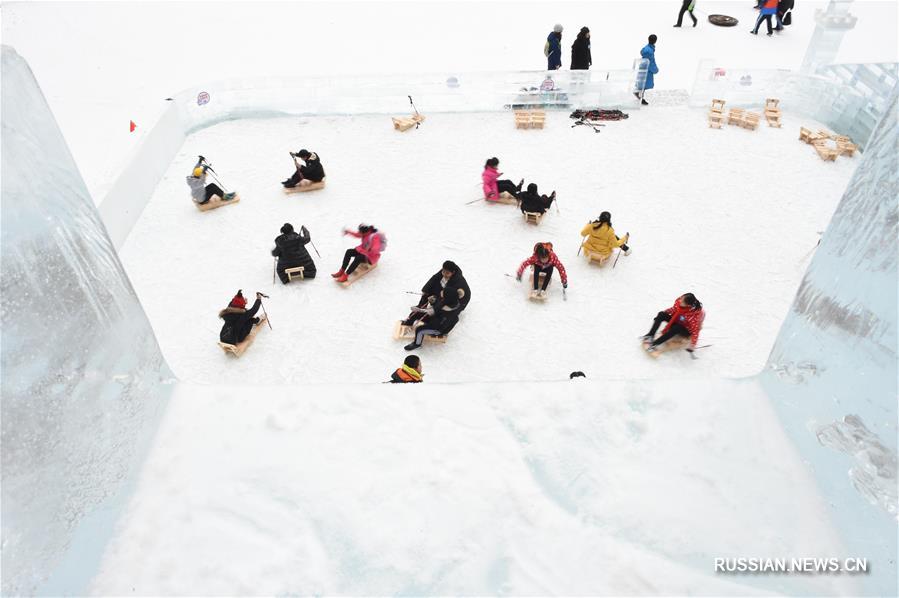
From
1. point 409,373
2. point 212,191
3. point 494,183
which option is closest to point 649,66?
point 494,183

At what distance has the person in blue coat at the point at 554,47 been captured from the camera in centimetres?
1088

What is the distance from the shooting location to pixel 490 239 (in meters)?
7.73

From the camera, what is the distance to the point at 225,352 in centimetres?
604

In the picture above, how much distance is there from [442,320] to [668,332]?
89.9 inches

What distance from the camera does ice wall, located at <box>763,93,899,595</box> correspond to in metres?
1.87

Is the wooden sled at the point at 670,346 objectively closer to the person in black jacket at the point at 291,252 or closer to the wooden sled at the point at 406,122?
the person in black jacket at the point at 291,252

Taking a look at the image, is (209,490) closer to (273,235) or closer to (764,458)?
(764,458)

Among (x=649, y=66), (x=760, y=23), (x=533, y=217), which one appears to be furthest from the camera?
(x=760, y=23)

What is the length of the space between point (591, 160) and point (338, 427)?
819cm

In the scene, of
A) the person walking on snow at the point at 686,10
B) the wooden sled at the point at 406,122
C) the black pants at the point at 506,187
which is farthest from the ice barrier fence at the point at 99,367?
the person walking on snow at the point at 686,10

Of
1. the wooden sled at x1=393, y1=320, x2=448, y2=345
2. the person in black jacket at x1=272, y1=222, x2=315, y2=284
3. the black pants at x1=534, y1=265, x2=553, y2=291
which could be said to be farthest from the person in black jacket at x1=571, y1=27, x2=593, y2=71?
the wooden sled at x1=393, y1=320, x2=448, y2=345

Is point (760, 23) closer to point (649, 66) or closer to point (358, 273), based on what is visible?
Answer: point (649, 66)

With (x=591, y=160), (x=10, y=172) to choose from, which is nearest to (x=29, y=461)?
(x=10, y=172)

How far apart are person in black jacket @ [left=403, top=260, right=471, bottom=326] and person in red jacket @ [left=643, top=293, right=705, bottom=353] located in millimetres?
1950
